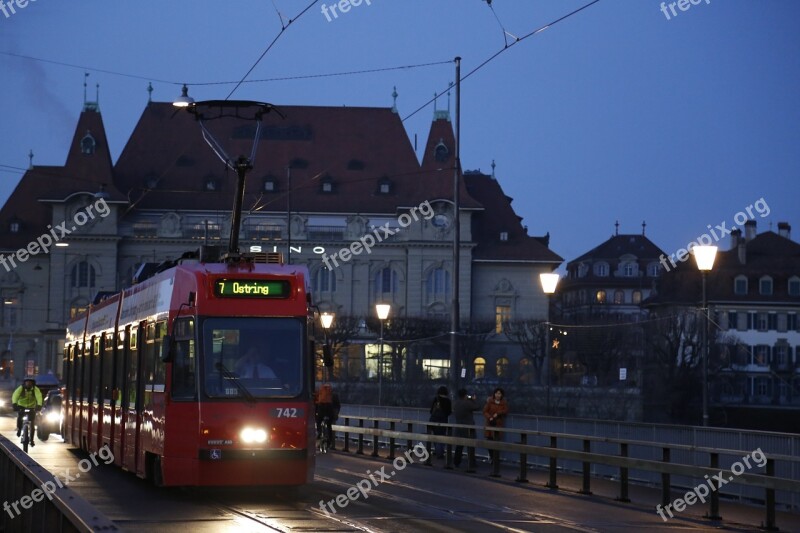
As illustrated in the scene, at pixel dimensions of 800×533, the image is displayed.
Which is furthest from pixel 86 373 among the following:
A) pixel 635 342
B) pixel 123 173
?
pixel 123 173

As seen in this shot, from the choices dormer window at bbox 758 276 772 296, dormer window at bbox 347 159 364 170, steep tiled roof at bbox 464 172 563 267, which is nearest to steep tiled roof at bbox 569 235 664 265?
steep tiled roof at bbox 464 172 563 267

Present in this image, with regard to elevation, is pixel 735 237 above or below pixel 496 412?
above

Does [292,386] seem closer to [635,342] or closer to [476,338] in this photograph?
[635,342]

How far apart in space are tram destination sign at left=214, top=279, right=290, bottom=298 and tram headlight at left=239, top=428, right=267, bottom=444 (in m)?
1.61

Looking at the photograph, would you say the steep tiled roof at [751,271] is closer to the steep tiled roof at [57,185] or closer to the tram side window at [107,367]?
the steep tiled roof at [57,185]

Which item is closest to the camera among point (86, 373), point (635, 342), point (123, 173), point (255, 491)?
point (255, 491)

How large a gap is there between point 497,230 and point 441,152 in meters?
9.58

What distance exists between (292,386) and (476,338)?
8282 cm

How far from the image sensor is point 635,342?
83.1 meters

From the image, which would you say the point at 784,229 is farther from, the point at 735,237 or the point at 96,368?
the point at 96,368

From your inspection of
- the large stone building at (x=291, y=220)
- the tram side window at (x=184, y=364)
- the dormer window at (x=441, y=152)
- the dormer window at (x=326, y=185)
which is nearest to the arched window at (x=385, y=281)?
the large stone building at (x=291, y=220)

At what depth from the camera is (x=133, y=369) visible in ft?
67.3

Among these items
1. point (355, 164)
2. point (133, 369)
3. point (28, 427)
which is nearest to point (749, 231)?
point (355, 164)

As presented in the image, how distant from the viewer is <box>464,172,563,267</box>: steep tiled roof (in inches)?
4653
